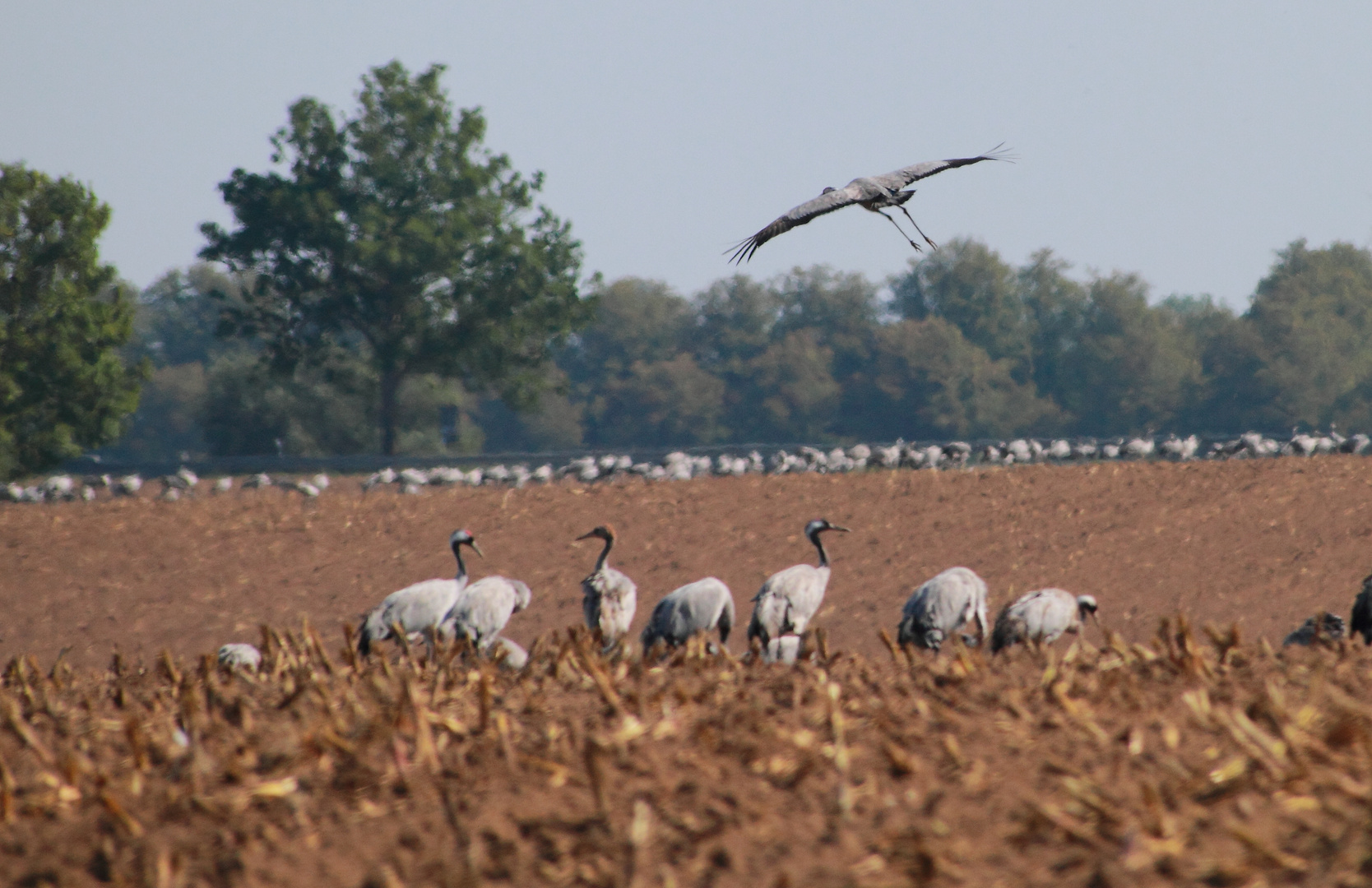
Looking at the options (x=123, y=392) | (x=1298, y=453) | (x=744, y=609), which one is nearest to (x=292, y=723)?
(x=744, y=609)

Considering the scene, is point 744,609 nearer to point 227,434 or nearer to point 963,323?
point 227,434

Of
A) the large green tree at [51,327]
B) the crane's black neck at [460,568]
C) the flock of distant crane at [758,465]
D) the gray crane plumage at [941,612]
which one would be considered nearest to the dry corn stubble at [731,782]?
the gray crane plumage at [941,612]

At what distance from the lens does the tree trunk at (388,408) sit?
59.0m

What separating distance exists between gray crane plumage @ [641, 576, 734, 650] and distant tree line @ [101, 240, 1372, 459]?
46.9m

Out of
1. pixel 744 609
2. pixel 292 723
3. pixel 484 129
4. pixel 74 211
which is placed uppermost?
pixel 484 129

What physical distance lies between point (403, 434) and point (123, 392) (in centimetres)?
2548

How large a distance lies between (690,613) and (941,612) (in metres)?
2.38

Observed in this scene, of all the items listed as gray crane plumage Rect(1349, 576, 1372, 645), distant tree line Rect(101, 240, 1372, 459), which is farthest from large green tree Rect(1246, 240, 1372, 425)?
gray crane plumage Rect(1349, 576, 1372, 645)

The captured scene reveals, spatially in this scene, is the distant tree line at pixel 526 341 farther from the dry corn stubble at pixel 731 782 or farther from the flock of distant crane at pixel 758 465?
the dry corn stubble at pixel 731 782

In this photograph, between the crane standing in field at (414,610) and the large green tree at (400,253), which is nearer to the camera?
the crane standing in field at (414,610)

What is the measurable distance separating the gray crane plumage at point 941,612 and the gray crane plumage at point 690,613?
1.74 m

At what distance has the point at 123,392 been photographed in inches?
1805

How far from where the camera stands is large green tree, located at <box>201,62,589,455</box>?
58156mm

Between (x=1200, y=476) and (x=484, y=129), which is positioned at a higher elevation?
(x=484, y=129)
